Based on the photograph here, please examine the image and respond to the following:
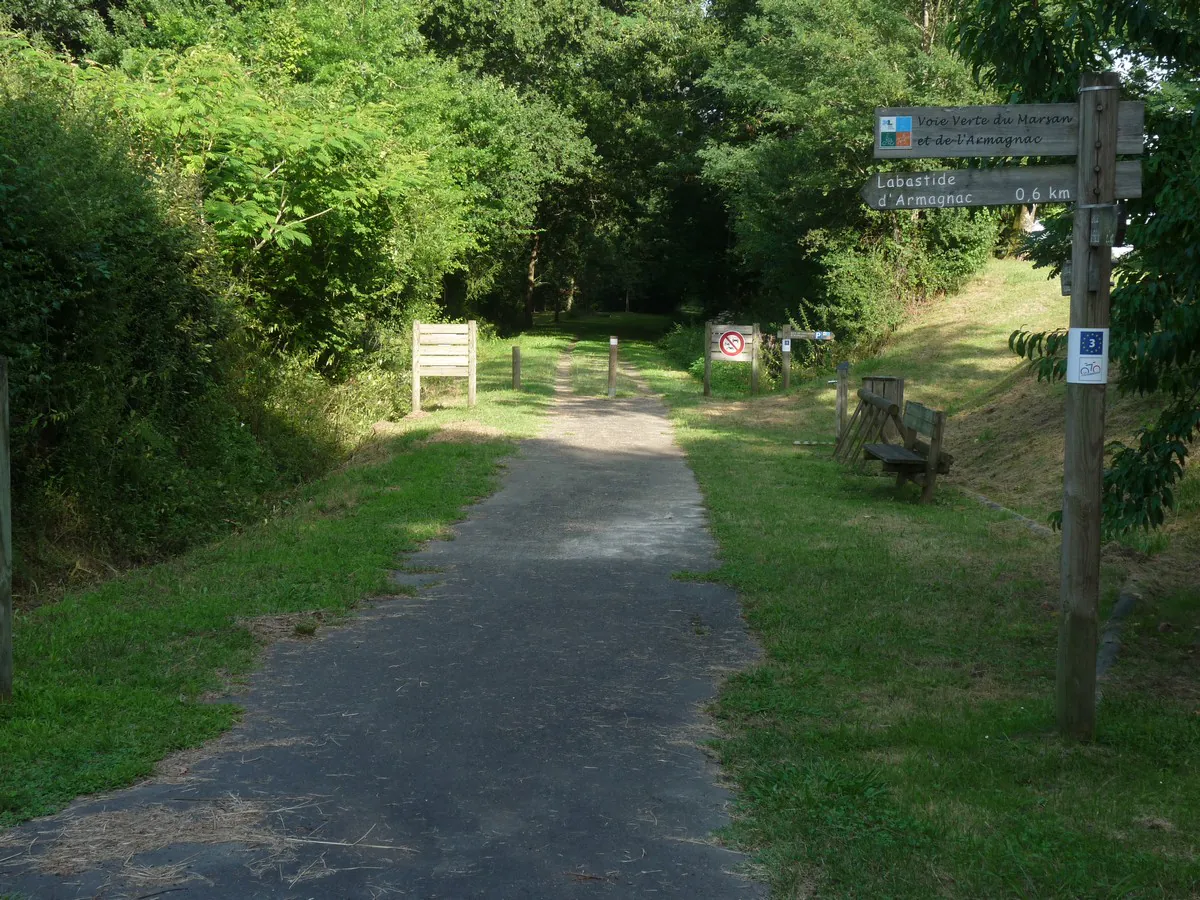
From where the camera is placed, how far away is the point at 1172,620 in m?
8.10

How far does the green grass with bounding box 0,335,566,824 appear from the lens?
539 cm

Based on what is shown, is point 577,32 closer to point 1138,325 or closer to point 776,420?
point 776,420

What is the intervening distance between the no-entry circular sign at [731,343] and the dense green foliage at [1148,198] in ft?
57.6

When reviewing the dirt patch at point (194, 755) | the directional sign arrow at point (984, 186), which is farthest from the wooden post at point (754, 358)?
the dirt patch at point (194, 755)

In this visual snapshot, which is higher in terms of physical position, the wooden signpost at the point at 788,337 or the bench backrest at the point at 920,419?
the wooden signpost at the point at 788,337

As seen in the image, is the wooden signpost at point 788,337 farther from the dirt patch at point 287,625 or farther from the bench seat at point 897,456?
the dirt patch at point 287,625

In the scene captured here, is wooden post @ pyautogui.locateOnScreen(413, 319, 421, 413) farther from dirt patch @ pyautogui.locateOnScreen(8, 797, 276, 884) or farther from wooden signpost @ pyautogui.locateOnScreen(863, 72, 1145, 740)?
dirt patch @ pyautogui.locateOnScreen(8, 797, 276, 884)

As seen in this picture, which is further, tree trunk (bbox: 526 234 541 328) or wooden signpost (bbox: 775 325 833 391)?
tree trunk (bbox: 526 234 541 328)

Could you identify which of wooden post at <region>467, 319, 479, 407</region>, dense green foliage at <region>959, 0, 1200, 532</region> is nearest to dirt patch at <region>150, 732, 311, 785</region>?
dense green foliage at <region>959, 0, 1200, 532</region>

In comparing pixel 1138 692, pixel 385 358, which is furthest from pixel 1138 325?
pixel 385 358

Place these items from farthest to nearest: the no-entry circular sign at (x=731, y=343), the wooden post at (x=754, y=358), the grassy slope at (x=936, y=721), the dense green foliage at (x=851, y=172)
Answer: the dense green foliage at (x=851, y=172) → the wooden post at (x=754, y=358) → the no-entry circular sign at (x=731, y=343) → the grassy slope at (x=936, y=721)

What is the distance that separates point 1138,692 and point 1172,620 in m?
1.64

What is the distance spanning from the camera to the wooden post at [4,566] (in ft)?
19.6

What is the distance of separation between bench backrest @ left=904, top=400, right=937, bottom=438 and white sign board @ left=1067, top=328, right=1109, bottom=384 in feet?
26.2
